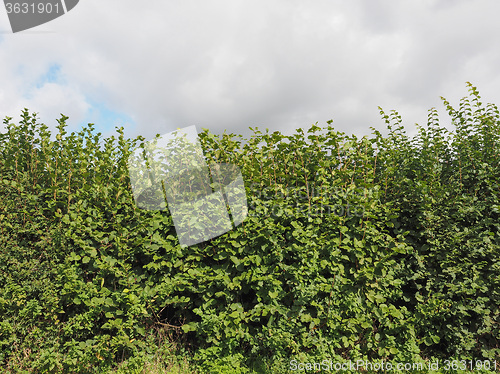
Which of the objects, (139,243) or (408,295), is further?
(408,295)

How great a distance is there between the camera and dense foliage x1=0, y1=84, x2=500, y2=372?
12.9 ft

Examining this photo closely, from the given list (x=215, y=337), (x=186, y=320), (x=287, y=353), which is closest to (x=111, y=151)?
(x=186, y=320)

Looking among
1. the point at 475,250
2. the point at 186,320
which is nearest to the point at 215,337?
the point at 186,320

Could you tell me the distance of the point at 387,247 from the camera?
4195 millimetres

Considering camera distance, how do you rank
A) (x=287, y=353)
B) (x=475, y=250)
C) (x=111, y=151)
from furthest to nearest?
(x=111, y=151)
(x=475, y=250)
(x=287, y=353)

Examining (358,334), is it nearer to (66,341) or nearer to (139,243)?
(139,243)

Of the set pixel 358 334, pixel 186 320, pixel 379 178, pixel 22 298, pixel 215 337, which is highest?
pixel 379 178

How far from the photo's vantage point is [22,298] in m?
4.08

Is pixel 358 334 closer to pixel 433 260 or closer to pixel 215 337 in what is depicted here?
pixel 433 260

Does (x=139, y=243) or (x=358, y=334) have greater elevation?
(x=139, y=243)

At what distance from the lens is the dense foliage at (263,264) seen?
3930 mm

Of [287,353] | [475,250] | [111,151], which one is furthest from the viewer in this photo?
[111,151]

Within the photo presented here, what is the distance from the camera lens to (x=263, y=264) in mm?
4004

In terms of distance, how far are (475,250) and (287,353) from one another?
261 centimetres
